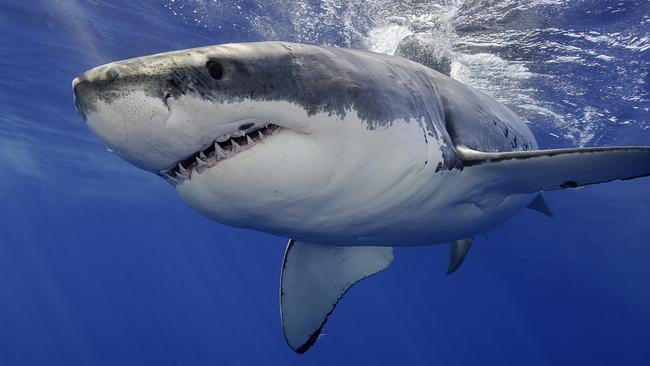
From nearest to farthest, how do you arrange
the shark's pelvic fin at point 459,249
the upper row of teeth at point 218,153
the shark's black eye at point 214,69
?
1. the shark's black eye at point 214,69
2. the upper row of teeth at point 218,153
3. the shark's pelvic fin at point 459,249

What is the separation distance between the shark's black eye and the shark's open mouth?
29 centimetres

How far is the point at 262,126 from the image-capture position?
7.72 ft

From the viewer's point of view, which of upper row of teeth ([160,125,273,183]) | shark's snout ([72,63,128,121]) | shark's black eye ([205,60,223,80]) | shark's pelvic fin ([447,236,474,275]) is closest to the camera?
shark's snout ([72,63,128,121])

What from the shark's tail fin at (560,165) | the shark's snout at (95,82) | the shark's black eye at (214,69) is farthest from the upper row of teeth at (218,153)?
the shark's tail fin at (560,165)

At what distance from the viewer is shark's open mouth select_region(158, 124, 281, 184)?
234 centimetres

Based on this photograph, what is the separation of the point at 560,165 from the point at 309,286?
8.61ft

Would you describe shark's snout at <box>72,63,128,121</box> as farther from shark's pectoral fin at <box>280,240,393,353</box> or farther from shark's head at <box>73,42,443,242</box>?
shark's pectoral fin at <box>280,240,393,353</box>

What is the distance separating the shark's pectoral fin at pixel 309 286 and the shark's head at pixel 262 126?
160 centimetres

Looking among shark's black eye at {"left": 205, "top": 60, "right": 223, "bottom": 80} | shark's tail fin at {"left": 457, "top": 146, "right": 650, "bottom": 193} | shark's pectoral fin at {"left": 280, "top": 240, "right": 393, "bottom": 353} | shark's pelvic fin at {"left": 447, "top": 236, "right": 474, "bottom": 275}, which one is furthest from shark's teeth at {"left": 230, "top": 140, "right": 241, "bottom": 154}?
shark's pelvic fin at {"left": 447, "top": 236, "right": 474, "bottom": 275}

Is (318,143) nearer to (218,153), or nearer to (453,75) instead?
(218,153)

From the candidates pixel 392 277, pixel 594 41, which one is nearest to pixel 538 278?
pixel 392 277

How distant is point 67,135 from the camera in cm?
2244

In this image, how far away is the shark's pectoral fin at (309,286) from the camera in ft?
15.4

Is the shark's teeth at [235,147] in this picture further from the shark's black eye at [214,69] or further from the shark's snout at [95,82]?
the shark's snout at [95,82]
